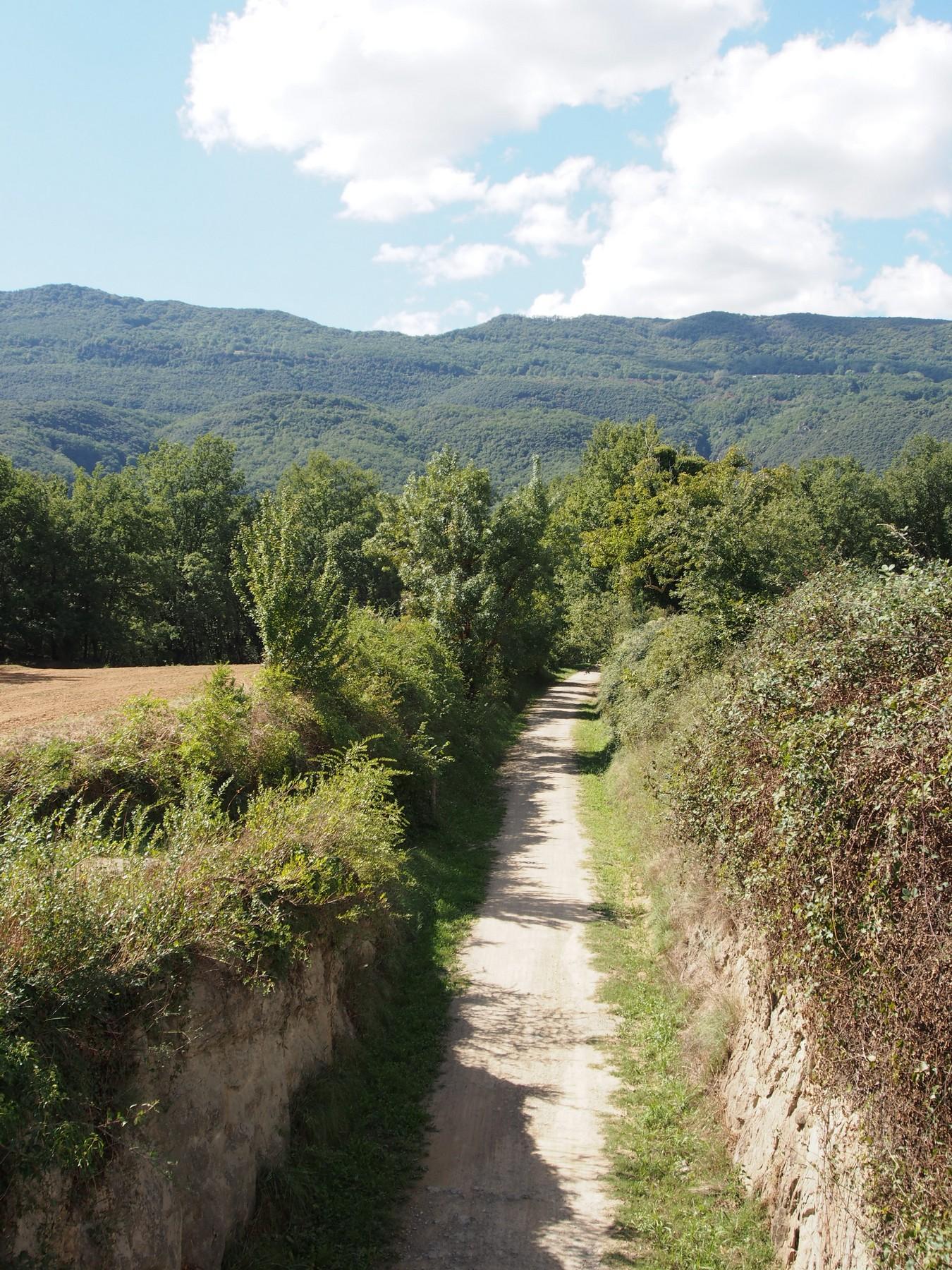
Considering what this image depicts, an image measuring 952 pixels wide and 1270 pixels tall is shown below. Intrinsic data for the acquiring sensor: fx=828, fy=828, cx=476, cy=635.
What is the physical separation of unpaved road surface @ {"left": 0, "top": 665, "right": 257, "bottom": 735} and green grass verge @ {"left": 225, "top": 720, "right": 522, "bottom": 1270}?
19.5 ft

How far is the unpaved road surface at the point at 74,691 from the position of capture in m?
12.9

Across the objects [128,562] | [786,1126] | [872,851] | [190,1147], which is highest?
[128,562]

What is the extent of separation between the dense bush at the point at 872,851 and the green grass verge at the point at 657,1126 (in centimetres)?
235

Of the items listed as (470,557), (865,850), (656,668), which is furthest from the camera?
(470,557)

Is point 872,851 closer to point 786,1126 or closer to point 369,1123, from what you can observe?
point 786,1126

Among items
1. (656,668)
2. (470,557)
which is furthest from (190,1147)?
(470,557)

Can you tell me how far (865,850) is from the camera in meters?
6.14

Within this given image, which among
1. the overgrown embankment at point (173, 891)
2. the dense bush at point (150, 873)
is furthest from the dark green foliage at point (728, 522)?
the dense bush at point (150, 873)

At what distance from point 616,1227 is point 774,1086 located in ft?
6.22

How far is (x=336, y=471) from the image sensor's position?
64125mm

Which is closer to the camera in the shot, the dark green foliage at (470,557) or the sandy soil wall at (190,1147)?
the sandy soil wall at (190,1147)

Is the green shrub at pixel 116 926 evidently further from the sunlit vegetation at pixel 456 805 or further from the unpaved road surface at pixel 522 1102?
the unpaved road surface at pixel 522 1102

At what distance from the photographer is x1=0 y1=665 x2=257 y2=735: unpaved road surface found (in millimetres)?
12906

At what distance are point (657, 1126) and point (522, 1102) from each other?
1566mm
